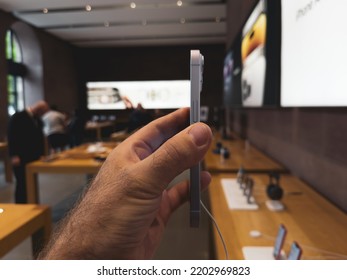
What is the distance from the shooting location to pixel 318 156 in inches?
44.0

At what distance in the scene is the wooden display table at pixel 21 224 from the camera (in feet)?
1.92

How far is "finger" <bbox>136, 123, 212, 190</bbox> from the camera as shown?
0.32m

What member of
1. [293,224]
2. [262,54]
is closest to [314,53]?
[293,224]

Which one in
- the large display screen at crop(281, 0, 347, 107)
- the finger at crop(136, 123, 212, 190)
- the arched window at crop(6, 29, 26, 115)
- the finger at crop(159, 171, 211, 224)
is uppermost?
the arched window at crop(6, 29, 26, 115)

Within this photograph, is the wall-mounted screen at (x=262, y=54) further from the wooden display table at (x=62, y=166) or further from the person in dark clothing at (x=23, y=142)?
the person in dark clothing at (x=23, y=142)

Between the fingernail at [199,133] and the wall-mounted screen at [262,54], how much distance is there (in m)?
0.94

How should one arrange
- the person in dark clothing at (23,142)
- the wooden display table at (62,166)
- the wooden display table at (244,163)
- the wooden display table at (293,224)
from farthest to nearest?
the person in dark clothing at (23,142), the wooden display table at (62,166), the wooden display table at (244,163), the wooden display table at (293,224)

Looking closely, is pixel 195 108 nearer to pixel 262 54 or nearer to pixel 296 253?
pixel 296 253

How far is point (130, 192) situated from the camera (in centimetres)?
35

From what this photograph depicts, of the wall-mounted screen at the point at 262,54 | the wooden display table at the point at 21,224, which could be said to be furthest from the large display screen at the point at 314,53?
the wooden display table at the point at 21,224

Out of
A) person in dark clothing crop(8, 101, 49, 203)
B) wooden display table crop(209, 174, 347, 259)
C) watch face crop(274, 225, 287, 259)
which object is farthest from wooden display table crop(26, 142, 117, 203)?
watch face crop(274, 225, 287, 259)

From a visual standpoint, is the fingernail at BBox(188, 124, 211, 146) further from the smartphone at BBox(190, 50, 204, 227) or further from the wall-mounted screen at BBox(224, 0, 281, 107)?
the wall-mounted screen at BBox(224, 0, 281, 107)

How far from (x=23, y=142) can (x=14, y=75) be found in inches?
149
